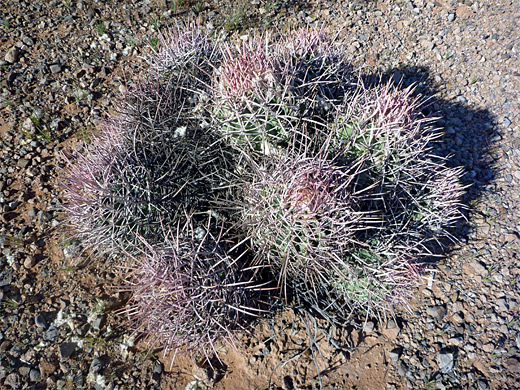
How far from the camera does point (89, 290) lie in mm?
2434

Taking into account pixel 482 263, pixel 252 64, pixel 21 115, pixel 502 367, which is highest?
pixel 252 64

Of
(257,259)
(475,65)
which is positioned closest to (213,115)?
(257,259)

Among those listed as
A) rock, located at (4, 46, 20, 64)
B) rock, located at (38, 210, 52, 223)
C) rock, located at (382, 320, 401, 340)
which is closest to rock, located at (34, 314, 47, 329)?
rock, located at (38, 210, 52, 223)

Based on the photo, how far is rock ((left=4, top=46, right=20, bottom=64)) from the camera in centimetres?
341

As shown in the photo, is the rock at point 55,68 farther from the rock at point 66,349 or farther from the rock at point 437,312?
the rock at point 437,312

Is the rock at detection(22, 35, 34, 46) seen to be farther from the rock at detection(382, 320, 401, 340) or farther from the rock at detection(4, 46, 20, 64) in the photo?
the rock at detection(382, 320, 401, 340)

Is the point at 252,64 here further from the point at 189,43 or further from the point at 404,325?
the point at 404,325

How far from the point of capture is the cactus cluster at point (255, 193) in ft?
5.88

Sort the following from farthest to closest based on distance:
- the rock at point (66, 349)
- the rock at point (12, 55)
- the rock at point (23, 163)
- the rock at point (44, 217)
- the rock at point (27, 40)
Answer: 1. the rock at point (27, 40)
2. the rock at point (12, 55)
3. the rock at point (23, 163)
4. the rock at point (44, 217)
5. the rock at point (66, 349)

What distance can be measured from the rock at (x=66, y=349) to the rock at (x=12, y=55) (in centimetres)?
271

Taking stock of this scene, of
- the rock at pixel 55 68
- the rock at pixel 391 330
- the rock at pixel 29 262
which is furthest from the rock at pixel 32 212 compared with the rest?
the rock at pixel 391 330

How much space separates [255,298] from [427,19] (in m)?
3.93

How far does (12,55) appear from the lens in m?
3.43

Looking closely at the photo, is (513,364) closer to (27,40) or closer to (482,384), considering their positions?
(482,384)
